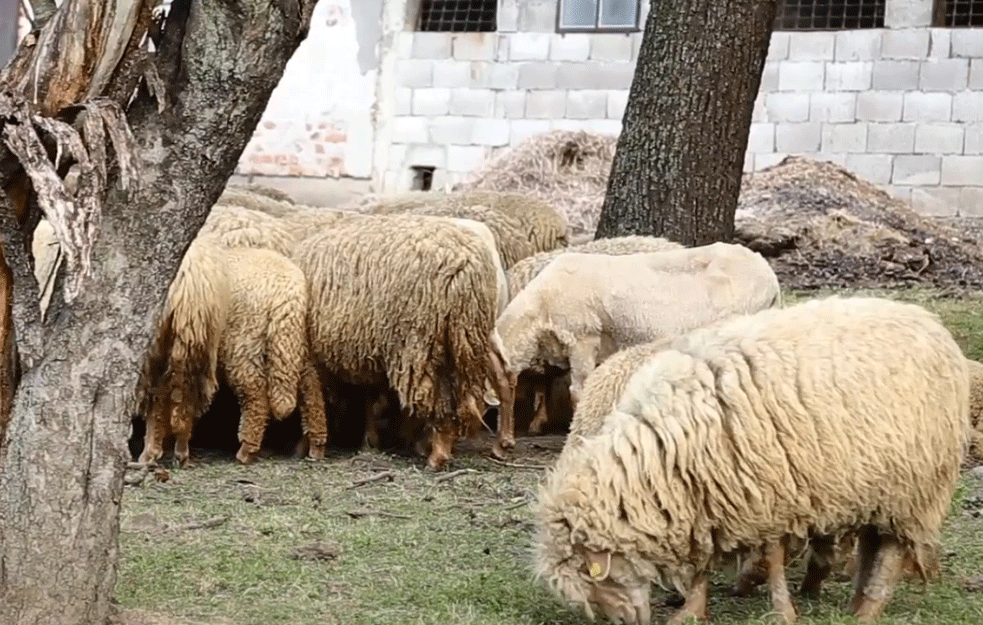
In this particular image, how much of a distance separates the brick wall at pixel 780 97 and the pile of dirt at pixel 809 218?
65cm

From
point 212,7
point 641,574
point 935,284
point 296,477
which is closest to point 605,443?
point 641,574

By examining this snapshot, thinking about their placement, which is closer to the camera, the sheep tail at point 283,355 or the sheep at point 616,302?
the sheep at point 616,302

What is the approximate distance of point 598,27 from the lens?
61.5 ft

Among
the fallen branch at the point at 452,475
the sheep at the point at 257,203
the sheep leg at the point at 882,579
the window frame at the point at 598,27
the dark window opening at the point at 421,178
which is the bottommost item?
the fallen branch at the point at 452,475

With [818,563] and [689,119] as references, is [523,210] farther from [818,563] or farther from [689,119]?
[818,563]

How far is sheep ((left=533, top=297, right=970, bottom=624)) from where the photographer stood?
5.28 m

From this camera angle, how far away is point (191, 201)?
4.89 meters

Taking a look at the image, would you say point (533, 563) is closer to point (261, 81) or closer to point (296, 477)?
point (261, 81)

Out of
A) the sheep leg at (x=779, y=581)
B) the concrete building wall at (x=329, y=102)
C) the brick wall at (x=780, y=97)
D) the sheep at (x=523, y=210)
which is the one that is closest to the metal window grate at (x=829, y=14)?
the brick wall at (x=780, y=97)

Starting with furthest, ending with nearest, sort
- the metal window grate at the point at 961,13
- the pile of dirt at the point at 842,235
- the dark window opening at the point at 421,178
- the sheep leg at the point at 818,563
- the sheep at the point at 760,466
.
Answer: the dark window opening at the point at 421,178 < the metal window grate at the point at 961,13 < the pile of dirt at the point at 842,235 < the sheep leg at the point at 818,563 < the sheep at the point at 760,466

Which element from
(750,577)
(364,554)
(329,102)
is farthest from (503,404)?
(329,102)

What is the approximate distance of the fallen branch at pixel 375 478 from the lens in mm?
7939

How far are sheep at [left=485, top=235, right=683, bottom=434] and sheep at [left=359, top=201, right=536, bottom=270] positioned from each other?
495 millimetres

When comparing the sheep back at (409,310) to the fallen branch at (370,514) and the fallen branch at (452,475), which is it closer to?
the fallen branch at (452,475)
